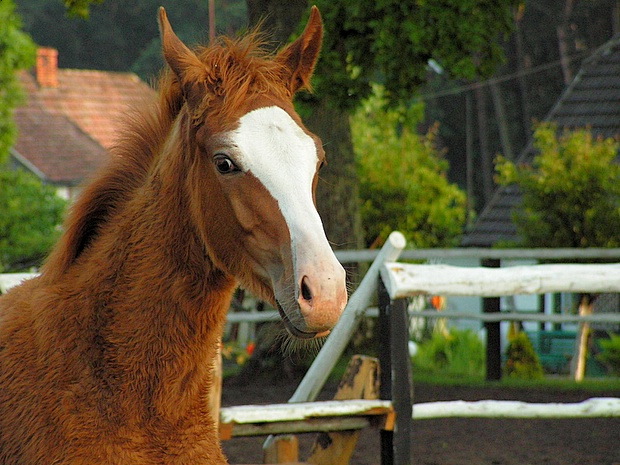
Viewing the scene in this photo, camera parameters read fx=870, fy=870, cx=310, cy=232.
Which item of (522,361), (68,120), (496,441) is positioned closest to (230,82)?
(496,441)

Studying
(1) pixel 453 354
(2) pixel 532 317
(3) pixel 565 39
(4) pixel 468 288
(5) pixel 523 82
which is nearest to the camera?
(4) pixel 468 288

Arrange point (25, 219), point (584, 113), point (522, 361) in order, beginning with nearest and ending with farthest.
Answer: point (522, 361) → point (25, 219) → point (584, 113)

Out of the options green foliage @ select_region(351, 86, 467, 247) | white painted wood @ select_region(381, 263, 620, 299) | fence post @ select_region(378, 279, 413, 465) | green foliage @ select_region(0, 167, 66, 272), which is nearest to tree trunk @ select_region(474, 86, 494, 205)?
green foliage @ select_region(351, 86, 467, 247)

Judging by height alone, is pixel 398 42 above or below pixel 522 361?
above

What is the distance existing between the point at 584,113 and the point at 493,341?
9137 millimetres

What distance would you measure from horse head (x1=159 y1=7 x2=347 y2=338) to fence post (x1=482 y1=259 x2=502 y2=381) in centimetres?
695

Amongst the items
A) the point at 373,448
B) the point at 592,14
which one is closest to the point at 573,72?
the point at 592,14

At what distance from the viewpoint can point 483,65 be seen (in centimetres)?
850

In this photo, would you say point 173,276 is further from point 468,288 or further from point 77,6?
point 77,6

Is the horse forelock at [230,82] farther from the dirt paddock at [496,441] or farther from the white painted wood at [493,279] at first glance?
the dirt paddock at [496,441]

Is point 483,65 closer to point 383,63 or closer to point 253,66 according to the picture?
point 383,63

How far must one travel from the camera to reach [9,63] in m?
12.3

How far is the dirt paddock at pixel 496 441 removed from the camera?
19.9 feet

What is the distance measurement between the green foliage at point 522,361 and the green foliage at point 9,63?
712cm
